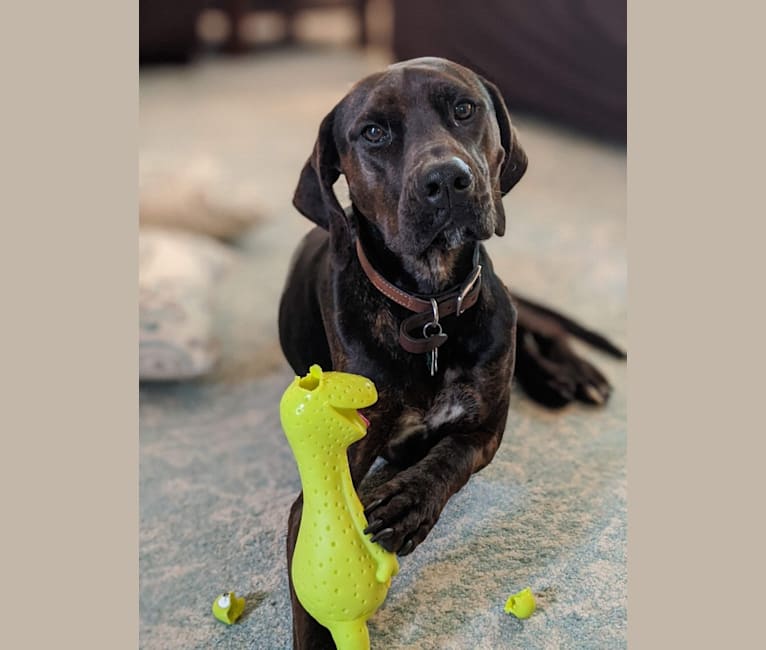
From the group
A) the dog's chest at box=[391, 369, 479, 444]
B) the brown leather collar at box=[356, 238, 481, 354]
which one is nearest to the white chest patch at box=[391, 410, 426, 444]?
the dog's chest at box=[391, 369, 479, 444]

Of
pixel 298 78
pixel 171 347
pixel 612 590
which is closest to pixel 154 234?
pixel 171 347

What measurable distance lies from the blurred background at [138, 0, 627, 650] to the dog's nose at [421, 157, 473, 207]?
0.31m

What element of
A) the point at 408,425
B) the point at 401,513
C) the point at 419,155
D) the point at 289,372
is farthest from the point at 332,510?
the point at 289,372

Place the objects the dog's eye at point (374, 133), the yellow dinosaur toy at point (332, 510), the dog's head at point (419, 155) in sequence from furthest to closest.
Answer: the dog's eye at point (374, 133), the dog's head at point (419, 155), the yellow dinosaur toy at point (332, 510)

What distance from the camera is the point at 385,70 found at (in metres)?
1.62

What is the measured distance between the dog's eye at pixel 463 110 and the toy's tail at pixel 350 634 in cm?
87

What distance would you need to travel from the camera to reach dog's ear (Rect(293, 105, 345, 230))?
168 centimetres

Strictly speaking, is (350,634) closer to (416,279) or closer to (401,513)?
(401,513)

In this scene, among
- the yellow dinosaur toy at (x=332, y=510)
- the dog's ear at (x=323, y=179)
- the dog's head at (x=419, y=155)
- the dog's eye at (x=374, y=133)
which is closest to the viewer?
the yellow dinosaur toy at (x=332, y=510)

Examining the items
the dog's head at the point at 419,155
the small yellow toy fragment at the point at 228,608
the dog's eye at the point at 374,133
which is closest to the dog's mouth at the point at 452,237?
the dog's head at the point at 419,155

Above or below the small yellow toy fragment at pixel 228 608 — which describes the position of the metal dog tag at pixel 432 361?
above

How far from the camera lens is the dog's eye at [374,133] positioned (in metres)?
1.57

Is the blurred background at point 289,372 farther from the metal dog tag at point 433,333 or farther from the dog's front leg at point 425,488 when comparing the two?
the metal dog tag at point 433,333

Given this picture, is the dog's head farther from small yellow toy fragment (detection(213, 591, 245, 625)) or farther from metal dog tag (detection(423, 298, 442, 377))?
small yellow toy fragment (detection(213, 591, 245, 625))
